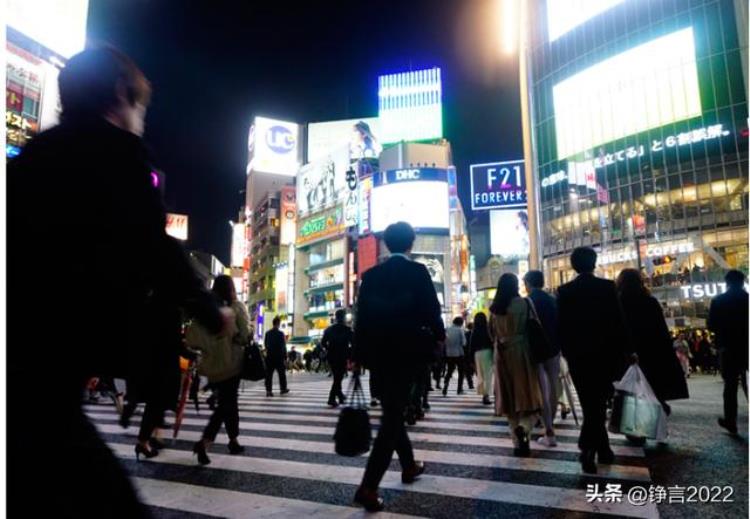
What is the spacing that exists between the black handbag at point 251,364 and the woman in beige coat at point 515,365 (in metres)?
2.35

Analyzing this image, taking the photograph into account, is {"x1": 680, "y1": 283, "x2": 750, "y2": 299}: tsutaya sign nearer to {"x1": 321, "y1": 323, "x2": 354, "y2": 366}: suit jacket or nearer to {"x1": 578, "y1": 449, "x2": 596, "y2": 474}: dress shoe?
{"x1": 321, "y1": 323, "x2": 354, "y2": 366}: suit jacket

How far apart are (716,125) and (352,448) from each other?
141 ft

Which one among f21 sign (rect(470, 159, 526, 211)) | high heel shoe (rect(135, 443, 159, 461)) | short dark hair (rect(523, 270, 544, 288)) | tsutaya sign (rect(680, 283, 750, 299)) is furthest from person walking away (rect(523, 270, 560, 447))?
tsutaya sign (rect(680, 283, 750, 299))

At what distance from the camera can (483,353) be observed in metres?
8.98

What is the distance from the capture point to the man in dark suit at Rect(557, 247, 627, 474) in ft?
13.2

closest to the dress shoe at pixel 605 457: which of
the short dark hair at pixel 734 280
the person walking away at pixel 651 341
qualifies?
the person walking away at pixel 651 341

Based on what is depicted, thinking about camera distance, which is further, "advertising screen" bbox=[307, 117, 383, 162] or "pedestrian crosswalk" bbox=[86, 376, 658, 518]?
"advertising screen" bbox=[307, 117, 383, 162]

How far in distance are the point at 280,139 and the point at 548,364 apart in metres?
87.9

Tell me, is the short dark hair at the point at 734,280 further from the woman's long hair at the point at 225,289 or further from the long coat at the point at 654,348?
the woman's long hair at the point at 225,289

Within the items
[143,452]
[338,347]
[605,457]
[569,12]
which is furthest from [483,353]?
[569,12]

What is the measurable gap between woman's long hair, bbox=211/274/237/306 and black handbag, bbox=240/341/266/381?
488 mm

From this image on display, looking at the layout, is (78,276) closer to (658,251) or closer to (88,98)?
(88,98)

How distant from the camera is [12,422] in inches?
43.2

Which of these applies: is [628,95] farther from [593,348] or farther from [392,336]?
[392,336]
